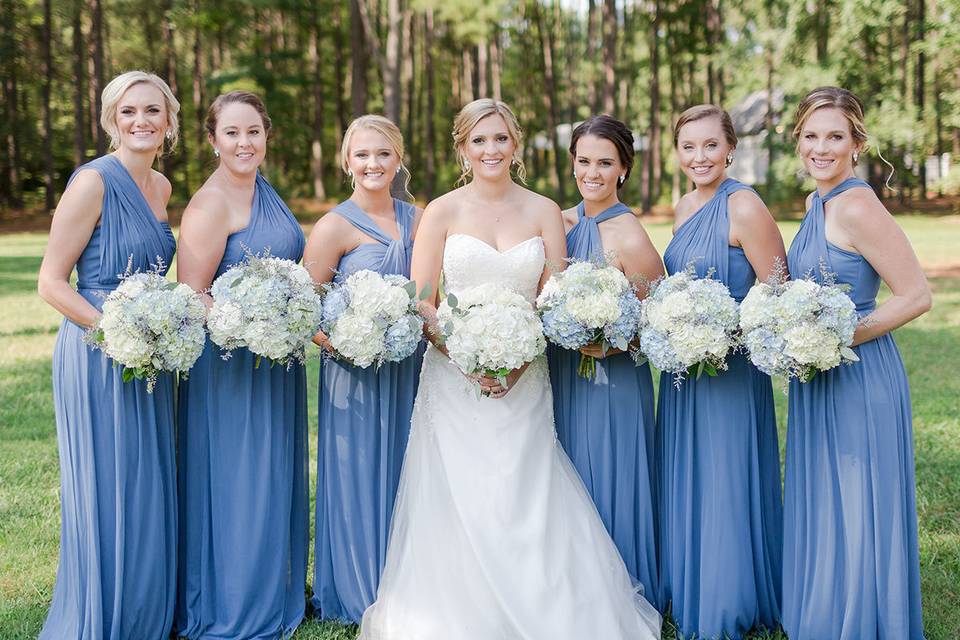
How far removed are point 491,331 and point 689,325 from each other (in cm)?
97

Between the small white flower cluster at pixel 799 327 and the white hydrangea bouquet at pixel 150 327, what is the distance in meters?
2.68

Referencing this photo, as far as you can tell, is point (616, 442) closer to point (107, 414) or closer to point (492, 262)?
point (492, 262)

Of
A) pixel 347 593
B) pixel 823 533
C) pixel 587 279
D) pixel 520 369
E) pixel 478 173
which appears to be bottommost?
pixel 347 593

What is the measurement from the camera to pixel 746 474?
483cm

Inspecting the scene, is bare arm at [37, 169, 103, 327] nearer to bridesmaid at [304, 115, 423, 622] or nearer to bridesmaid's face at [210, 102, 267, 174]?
bridesmaid's face at [210, 102, 267, 174]

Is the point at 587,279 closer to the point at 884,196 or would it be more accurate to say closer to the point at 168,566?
the point at 168,566

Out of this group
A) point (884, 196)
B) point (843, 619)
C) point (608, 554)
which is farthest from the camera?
point (884, 196)

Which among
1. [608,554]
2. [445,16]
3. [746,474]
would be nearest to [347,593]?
[608,554]

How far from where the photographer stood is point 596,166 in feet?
16.4

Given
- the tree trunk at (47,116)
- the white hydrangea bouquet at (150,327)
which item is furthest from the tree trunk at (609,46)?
the white hydrangea bouquet at (150,327)

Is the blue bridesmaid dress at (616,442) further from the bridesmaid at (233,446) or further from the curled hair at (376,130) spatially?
the bridesmaid at (233,446)

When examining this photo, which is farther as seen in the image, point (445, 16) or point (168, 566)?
point (445, 16)

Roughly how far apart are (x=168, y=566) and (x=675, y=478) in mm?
2785

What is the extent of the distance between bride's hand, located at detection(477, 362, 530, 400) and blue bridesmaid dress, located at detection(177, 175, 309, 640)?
1.12 metres
